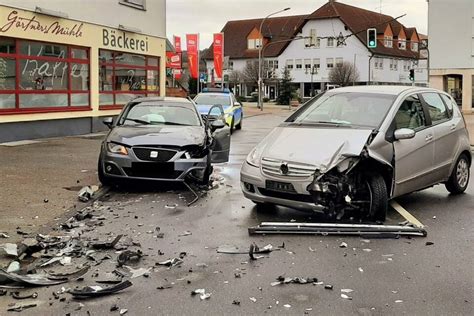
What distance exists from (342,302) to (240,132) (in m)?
20.5

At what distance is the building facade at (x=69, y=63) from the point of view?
1719 cm

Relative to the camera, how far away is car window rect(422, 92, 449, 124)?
8938mm

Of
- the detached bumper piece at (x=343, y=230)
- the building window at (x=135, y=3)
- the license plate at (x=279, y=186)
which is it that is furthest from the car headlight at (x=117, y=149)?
the building window at (x=135, y=3)

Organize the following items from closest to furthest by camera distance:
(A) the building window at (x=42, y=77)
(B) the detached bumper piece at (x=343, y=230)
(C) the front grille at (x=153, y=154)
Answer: (B) the detached bumper piece at (x=343, y=230) → (C) the front grille at (x=153, y=154) → (A) the building window at (x=42, y=77)

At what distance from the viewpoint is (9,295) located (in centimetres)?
486

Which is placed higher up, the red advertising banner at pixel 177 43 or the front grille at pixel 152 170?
the red advertising banner at pixel 177 43

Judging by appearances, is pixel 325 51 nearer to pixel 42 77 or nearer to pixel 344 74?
pixel 344 74

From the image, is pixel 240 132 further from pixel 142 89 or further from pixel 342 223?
pixel 342 223

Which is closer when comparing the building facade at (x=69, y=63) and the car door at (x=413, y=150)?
the car door at (x=413, y=150)

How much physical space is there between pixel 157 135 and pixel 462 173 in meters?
5.02

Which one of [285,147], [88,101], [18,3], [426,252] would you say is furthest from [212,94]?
[426,252]

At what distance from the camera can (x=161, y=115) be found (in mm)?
11055

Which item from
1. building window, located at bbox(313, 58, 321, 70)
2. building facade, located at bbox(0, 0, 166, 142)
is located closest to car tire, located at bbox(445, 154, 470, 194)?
building facade, located at bbox(0, 0, 166, 142)

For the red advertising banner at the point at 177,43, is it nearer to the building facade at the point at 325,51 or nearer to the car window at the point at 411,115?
the building facade at the point at 325,51
